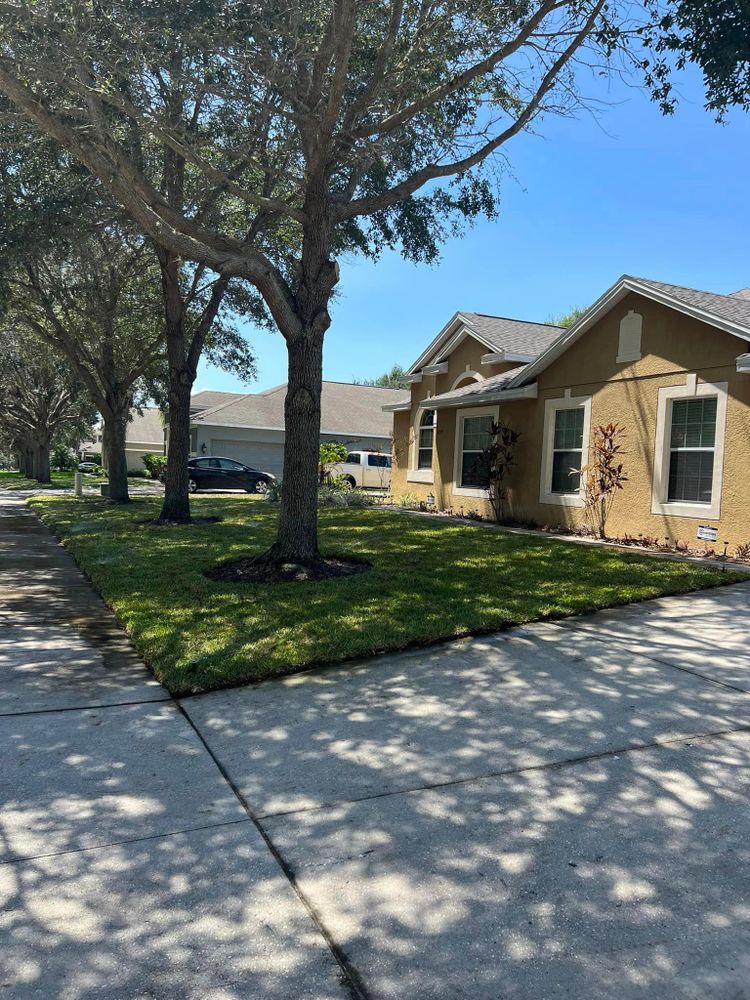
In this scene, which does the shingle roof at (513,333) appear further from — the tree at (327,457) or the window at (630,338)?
the tree at (327,457)

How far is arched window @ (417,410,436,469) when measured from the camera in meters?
19.0

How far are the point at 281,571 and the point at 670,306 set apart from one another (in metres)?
7.34

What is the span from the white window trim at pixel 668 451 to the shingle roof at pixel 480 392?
12.7ft

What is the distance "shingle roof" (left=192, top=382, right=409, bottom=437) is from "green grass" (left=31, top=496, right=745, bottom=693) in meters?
23.2

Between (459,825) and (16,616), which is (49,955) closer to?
(459,825)

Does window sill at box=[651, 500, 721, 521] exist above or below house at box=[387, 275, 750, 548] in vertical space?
below

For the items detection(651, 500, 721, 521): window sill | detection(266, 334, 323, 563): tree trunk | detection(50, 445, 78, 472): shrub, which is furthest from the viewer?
detection(50, 445, 78, 472): shrub

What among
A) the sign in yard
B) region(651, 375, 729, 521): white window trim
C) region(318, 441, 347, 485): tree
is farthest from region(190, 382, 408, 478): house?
the sign in yard

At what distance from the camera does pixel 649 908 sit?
9.26 feet

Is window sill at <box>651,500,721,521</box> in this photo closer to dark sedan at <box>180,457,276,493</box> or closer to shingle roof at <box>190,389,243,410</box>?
dark sedan at <box>180,457,276,493</box>

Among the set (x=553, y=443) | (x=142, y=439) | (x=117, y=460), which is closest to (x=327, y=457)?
(x=117, y=460)

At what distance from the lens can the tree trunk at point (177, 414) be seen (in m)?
15.2

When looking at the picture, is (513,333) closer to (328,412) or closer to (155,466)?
(328,412)

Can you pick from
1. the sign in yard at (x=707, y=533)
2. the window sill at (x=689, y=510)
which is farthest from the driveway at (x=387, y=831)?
the window sill at (x=689, y=510)
